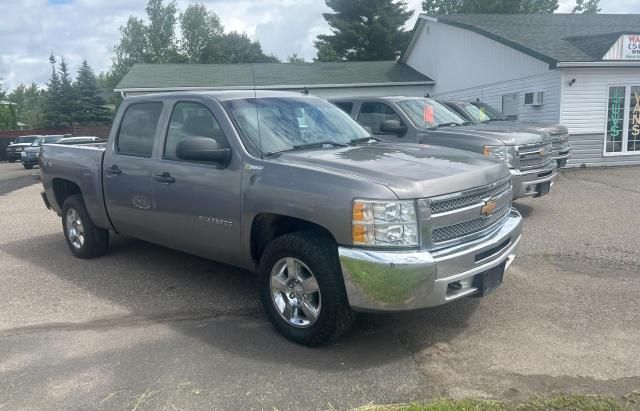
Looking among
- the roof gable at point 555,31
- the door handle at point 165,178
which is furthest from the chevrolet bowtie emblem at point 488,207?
the roof gable at point 555,31

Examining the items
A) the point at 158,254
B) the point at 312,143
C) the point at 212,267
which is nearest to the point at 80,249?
the point at 158,254

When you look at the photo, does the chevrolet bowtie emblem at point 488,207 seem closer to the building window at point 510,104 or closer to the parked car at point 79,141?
the parked car at point 79,141

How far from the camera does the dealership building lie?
14734 mm

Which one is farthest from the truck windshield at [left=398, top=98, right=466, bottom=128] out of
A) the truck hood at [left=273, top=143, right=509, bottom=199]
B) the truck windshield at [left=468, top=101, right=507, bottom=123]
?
the truck hood at [left=273, top=143, right=509, bottom=199]

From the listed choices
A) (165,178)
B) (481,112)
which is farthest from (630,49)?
(165,178)

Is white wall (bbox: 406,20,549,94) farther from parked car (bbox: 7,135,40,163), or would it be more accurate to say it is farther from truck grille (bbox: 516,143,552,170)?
parked car (bbox: 7,135,40,163)

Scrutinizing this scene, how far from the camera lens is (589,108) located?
1488cm

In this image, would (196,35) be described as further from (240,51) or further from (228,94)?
(228,94)

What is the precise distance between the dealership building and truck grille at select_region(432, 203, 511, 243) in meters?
5.37

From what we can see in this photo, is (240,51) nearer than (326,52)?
No

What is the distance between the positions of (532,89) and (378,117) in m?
9.06

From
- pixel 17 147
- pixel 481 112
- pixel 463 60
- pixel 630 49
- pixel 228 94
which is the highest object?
pixel 463 60

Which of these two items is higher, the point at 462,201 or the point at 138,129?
the point at 138,129

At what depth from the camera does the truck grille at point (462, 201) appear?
373cm
